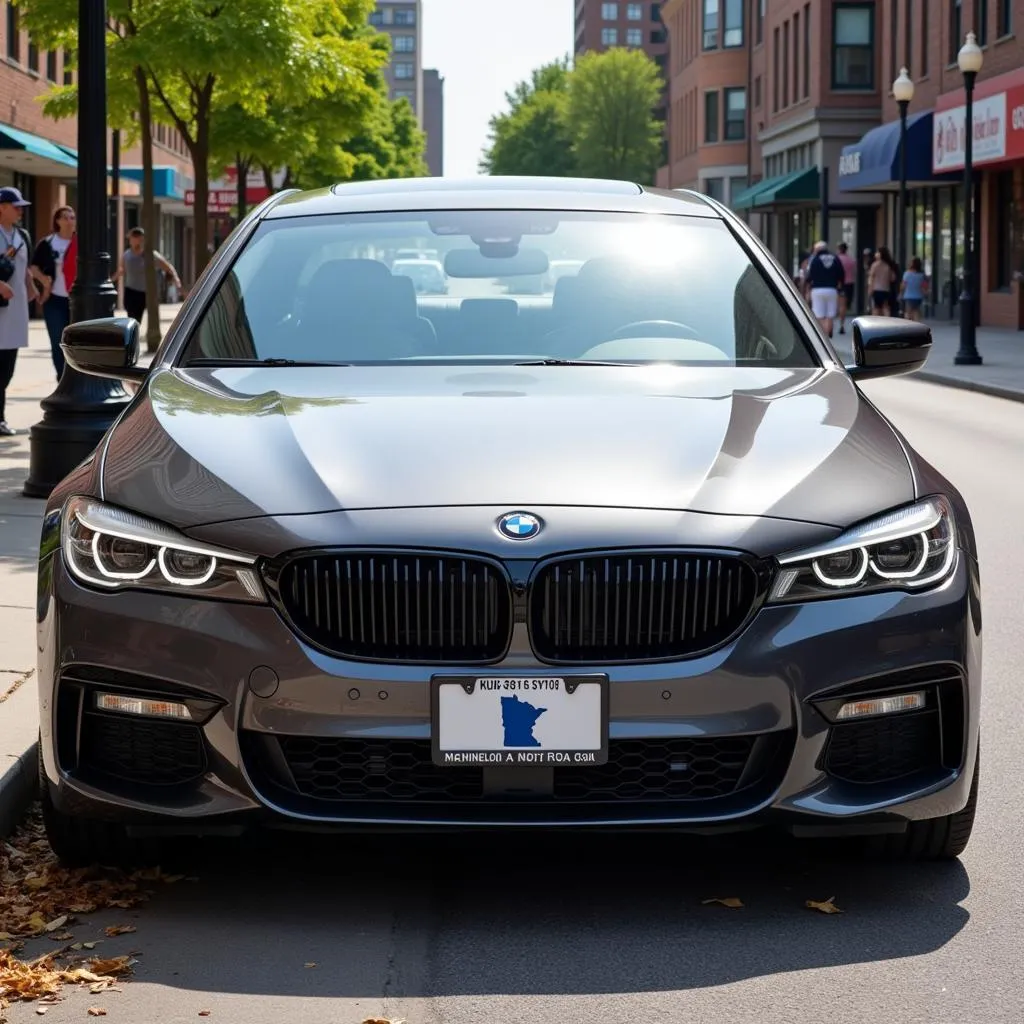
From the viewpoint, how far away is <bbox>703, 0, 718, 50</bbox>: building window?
87.7 m

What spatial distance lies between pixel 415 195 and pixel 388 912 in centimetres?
255

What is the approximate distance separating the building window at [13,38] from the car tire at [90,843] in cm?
4211

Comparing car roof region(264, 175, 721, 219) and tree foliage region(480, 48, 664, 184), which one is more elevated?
tree foliage region(480, 48, 664, 184)

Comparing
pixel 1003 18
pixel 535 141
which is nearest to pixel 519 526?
pixel 1003 18

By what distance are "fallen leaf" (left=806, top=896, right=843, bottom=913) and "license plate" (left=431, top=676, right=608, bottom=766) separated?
0.66 metres

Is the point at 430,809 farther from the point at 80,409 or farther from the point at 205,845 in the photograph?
the point at 80,409

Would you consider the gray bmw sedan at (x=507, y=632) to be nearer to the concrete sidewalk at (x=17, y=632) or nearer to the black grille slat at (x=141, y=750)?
the black grille slat at (x=141, y=750)

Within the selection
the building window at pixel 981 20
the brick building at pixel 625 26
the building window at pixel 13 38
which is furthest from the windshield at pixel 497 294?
the brick building at pixel 625 26

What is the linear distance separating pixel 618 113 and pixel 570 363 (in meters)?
115

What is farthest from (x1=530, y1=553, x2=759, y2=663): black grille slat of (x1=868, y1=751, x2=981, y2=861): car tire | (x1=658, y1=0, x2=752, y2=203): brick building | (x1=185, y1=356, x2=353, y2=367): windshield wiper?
(x1=658, y1=0, x2=752, y2=203): brick building

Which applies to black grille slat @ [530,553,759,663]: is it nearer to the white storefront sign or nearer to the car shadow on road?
the car shadow on road

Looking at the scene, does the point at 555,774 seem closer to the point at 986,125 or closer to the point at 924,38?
the point at 986,125

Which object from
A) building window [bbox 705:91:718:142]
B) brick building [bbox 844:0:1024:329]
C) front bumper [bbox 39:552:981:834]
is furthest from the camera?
building window [bbox 705:91:718:142]

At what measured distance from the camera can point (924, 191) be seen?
48688 millimetres
